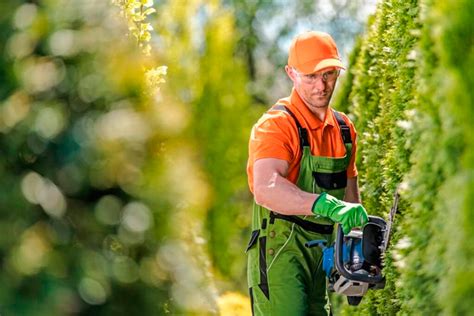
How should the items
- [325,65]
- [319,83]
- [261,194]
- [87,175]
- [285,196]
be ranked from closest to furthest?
[87,175] < [285,196] < [261,194] < [325,65] < [319,83]

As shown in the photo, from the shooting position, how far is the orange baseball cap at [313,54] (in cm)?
496

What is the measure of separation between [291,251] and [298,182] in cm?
35

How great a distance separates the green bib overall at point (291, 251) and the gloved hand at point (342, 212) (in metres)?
0.36

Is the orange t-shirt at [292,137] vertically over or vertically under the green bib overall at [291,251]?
over

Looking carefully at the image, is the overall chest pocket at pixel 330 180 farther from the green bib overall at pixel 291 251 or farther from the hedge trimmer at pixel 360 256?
the hedge trimmer at pixel 360 256

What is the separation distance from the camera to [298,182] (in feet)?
16.1

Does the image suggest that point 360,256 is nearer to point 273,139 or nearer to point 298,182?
point 298,182

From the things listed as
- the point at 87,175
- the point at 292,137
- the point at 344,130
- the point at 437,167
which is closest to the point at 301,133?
Result: the point at 292,137

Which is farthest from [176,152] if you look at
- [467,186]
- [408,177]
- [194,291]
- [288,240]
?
[288,240]

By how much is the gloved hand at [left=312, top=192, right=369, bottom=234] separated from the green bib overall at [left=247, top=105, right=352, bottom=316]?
36 cm

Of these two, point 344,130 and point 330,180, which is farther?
point 344,130

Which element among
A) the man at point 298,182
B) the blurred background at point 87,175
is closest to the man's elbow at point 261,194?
the man at point 298,182

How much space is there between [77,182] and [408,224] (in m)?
2.27

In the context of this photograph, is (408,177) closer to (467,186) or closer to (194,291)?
(467,186)
